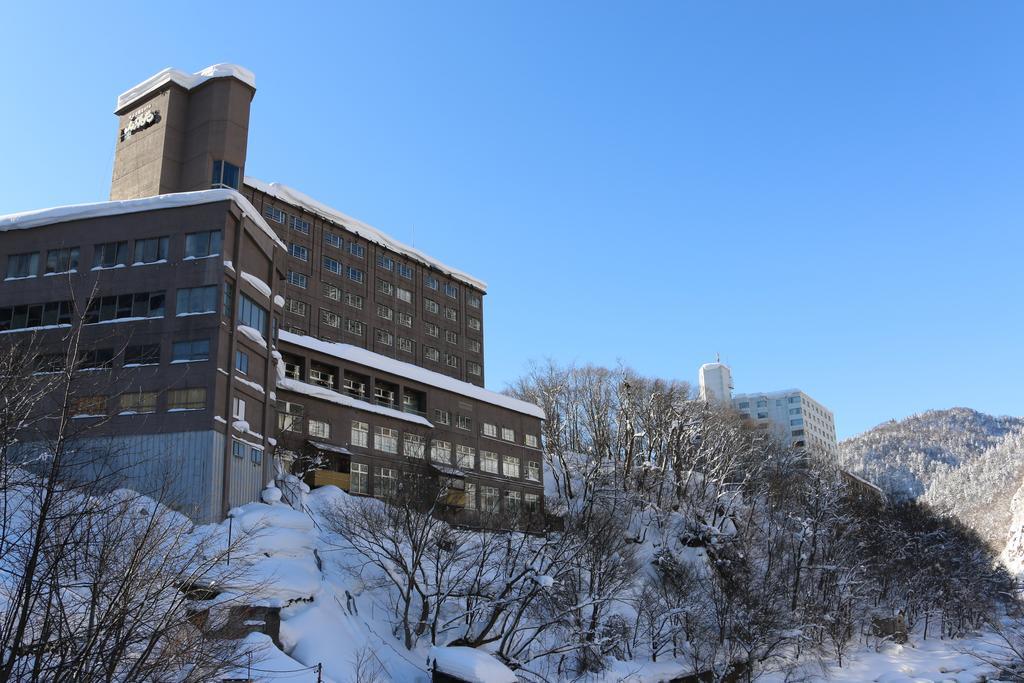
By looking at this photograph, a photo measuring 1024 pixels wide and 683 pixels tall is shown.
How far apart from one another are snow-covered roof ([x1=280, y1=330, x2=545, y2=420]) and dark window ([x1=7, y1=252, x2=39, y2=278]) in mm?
16342

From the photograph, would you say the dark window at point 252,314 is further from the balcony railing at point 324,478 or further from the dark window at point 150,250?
the balcony railing at point 324,478

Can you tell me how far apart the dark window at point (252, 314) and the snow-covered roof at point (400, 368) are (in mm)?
5278

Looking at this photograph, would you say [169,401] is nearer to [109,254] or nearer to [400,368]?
[109,254]

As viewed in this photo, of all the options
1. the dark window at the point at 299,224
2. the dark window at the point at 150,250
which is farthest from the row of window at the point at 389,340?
the dark window at the point at 150,250

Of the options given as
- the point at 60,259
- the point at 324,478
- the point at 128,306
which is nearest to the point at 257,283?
the point at 128,306

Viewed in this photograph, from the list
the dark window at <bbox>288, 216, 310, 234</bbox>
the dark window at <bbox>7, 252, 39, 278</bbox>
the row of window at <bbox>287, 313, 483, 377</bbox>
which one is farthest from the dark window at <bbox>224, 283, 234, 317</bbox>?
the dark window at <bbox>288, 216, 310, 234</bbox>

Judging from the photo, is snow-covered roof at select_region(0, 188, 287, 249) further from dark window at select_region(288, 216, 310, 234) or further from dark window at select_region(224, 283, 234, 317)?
dark window at select_region(288, 216, 310, 234)

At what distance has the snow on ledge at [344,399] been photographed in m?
60.8

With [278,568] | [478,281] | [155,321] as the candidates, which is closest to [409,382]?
[155,321]

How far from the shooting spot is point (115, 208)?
5478cm

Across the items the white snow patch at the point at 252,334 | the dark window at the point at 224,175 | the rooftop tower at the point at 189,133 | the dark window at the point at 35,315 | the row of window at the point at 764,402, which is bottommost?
the white snow patch at the point at 252,334

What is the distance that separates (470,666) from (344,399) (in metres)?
30.1

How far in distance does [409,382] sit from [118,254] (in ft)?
84.1

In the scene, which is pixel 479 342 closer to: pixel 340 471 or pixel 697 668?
pixel 340 471
